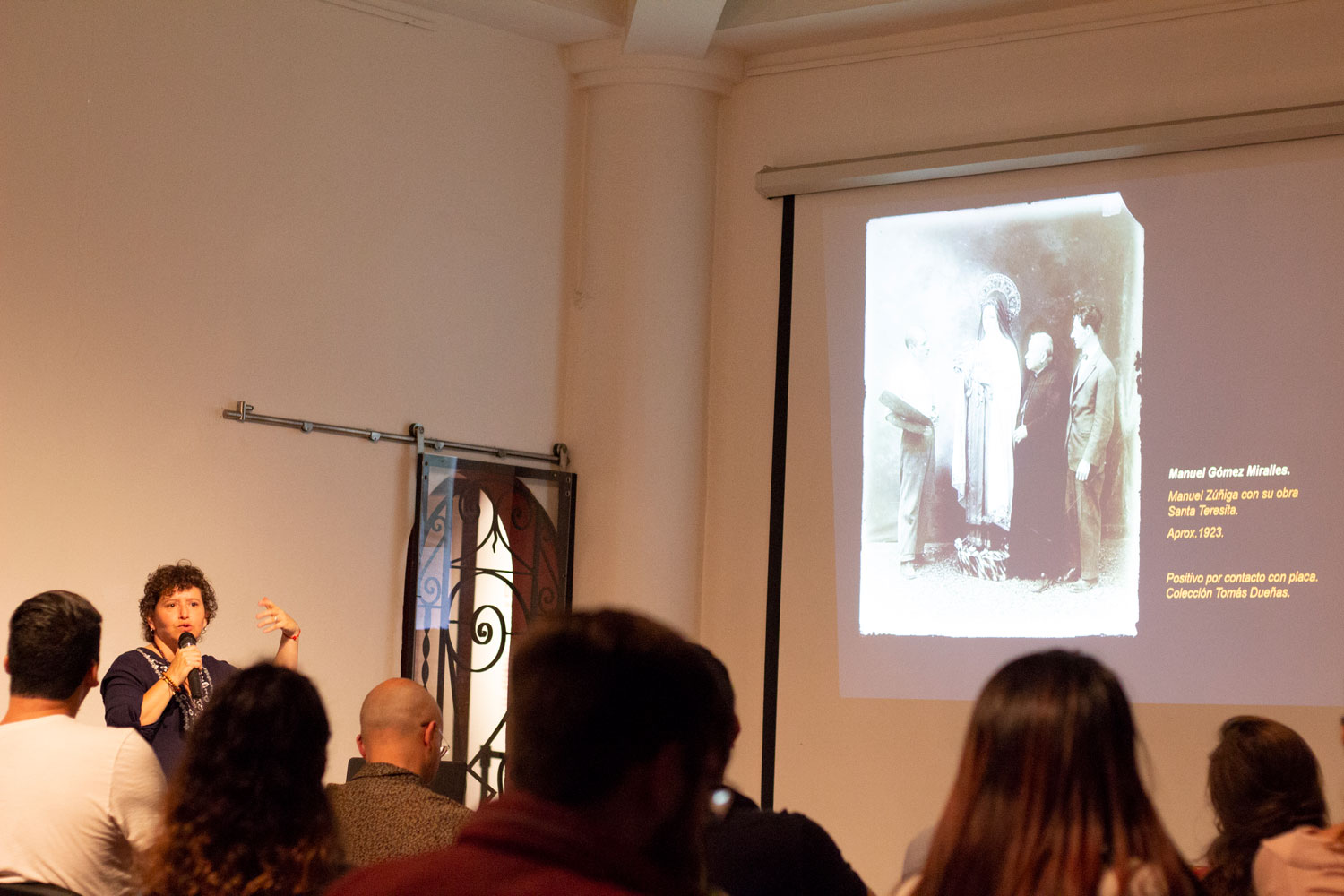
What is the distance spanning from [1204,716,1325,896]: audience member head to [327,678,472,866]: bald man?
4.23 feet

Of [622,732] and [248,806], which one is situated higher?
[622,732]

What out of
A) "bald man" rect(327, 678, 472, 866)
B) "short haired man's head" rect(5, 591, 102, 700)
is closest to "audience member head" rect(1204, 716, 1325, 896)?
"bald man" rect(327, 678, 472, 866)

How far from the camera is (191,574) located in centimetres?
364

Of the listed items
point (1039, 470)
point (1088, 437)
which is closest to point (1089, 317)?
point (1088, 437)

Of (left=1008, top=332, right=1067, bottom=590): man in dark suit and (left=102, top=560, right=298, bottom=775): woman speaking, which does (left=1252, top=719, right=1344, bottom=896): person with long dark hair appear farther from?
(left=1008, top=332, right=1067, bottom=590): man in dark suit

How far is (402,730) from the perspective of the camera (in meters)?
2.32

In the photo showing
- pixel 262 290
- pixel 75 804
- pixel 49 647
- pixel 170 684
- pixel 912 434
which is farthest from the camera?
pixel 912 434

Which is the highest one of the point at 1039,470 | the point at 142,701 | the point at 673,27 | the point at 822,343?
the point at 673,27

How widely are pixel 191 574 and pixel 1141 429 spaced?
320 centimetres

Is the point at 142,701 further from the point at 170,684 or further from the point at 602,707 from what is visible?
the point at 602,707

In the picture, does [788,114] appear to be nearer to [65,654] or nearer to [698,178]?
[698,178]

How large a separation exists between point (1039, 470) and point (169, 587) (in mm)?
2993

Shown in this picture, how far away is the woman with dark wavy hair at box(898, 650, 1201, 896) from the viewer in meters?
1.27

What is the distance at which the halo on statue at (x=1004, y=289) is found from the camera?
192 inches
